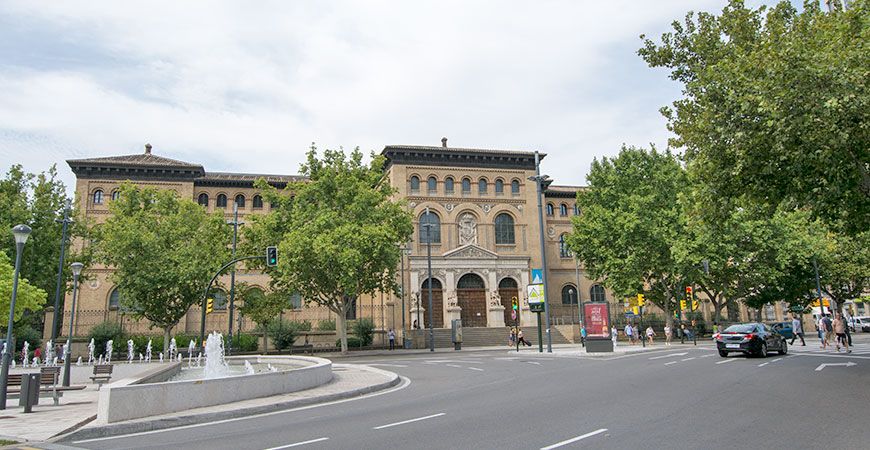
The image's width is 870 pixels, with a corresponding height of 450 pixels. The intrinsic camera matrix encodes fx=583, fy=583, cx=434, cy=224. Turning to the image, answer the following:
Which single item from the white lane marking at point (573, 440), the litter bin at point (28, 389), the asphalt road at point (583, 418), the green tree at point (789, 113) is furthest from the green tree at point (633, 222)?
the litter bin at point (28, 389)

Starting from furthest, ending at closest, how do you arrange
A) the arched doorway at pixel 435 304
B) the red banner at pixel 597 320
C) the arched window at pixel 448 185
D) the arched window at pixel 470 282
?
the arched window at pixel 448 185 → the arched window at pixel 470 282 → the arched doorway at pixel 435 304 → the red banner at pixel 597 320

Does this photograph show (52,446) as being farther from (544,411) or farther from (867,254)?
(867,254)

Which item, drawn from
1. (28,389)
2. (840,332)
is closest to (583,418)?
(28,389)

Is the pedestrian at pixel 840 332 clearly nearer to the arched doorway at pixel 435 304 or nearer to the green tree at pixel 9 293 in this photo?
the arched doorway at pixel 435 304

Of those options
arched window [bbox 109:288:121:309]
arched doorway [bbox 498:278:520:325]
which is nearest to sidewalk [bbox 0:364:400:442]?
arched window [bbox 109:288:121:309]

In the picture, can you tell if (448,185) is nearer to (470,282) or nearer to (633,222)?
(470,282)

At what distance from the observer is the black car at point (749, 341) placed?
22000 millimetres

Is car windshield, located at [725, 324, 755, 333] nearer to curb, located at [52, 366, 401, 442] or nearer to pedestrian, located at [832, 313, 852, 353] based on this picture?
pedestrian, located at [832, 313, 852, 353]

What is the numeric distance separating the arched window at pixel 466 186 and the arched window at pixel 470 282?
696 centimetres

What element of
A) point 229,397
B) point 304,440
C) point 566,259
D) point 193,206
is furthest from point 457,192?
point 304,440

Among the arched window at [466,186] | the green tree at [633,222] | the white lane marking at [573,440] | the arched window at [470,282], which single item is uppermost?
the arched window at [466,186]

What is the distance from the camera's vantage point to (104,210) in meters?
45.8

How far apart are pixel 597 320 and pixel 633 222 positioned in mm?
11450

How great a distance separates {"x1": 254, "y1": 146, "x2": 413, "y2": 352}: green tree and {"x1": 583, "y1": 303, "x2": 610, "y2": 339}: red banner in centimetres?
1179
